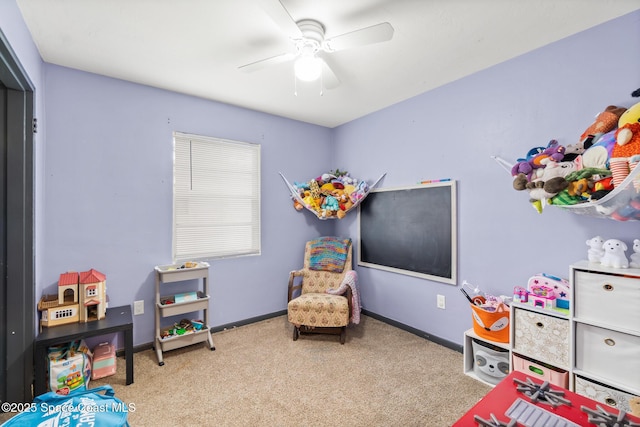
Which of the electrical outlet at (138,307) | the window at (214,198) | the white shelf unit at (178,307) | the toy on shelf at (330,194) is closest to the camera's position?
the white shelf unit at (178,307)

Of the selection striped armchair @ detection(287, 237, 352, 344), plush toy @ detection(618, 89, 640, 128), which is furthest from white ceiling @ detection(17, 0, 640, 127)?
striped armchair @ detection(287, 237, 352, 344)

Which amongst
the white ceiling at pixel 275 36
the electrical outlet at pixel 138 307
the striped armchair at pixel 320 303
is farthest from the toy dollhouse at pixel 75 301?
the white ceiling at pixel 275 36

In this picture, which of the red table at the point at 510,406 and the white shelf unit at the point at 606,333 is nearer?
the red table at the point at 510,406

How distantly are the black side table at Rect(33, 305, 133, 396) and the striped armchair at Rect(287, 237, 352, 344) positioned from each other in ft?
4.25

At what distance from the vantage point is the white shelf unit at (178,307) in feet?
8.17

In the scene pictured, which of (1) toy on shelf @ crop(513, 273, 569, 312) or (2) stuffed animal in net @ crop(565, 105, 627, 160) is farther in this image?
(1) toy on shelf @ crop(513, 273, 569, 312)

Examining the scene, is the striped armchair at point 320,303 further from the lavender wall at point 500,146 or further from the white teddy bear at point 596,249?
the white teddy bear at point 596,249

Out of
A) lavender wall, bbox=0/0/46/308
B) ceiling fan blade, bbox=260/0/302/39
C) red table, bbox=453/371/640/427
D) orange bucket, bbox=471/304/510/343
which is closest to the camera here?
red table, bbox=453/371/640/427

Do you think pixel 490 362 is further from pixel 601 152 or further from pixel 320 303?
pixel 601 152

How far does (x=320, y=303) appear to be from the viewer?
2793mm

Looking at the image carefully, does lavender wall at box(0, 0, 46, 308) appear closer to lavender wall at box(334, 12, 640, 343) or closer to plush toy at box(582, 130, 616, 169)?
lavender wall at box(334, 12, 640, 343)

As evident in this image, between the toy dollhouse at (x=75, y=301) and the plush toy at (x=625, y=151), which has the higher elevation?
the plush toy at (x=625, y=151)

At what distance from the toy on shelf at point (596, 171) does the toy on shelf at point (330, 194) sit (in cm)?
159

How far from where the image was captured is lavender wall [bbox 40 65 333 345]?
2.31 m
